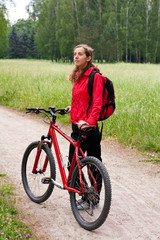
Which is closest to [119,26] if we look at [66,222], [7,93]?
[7,93]

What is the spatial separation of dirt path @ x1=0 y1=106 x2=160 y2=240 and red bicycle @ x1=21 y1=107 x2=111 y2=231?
0.45ft

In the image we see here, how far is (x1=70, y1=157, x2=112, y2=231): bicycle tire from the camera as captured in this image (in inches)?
112

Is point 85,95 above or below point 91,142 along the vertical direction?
above

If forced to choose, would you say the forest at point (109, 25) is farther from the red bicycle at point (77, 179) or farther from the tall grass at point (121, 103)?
the red bicycle at point (77, 179)

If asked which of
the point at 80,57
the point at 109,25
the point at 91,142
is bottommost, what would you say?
the point at 91,142

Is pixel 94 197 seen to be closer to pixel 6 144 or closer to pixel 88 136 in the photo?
pixel 88 136

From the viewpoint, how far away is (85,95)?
3176 mm

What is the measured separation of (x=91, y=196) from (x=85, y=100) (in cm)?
98

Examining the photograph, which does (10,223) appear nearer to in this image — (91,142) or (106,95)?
(91,142)

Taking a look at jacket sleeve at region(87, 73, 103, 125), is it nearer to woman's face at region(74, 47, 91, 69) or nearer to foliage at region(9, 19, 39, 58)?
woman's face at region(74, 47, 91, 69)

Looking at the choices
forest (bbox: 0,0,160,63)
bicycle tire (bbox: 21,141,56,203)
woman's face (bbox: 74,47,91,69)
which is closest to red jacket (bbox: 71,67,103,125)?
woman's face (bbox: 74,47,91,69)

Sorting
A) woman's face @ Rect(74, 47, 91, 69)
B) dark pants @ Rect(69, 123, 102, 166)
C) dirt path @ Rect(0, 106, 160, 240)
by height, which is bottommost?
dirt path @ Rect(0, 106, 160, 240)

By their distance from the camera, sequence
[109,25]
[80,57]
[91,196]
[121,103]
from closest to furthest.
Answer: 1. [91,196]
2. [80,57]
3. [121,103]
4. [109,25]

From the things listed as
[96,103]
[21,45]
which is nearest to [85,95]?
[96,103]
